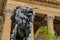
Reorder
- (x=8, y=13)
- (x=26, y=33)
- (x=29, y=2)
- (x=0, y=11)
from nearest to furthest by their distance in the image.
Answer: (x=26, y=33) < (x=8, y=13) < (x=29, y=2) < (x=0, y=11)

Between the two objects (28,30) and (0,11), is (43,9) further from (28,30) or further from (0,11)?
(28,30)

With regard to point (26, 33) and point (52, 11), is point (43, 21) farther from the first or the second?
point (26, 33)

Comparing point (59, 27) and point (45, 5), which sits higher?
point (45, 5)

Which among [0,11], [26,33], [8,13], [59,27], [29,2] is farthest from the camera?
[59,27]

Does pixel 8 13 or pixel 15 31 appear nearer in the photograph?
pixel 15 31

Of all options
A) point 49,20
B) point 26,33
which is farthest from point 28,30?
point 49,20

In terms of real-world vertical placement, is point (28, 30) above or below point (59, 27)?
above

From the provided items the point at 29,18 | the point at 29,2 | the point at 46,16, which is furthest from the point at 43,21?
the point at 29,18

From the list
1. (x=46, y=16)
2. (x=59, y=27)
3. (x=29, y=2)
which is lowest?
(x=59, y=27)

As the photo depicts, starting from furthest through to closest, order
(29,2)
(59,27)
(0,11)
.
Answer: (59,27), (0,11), (29,2)
